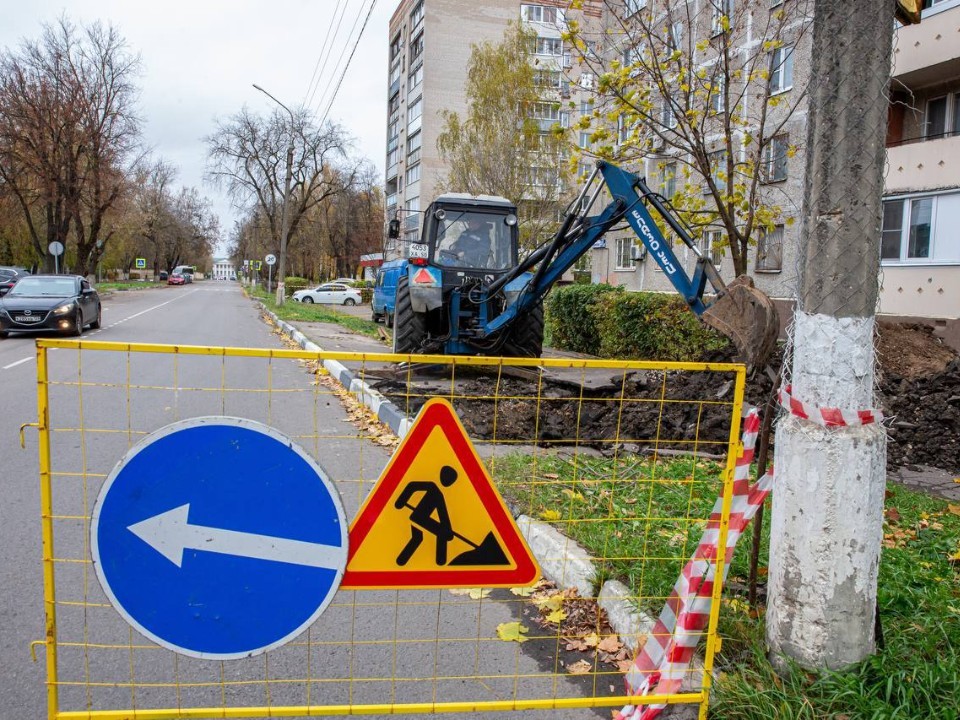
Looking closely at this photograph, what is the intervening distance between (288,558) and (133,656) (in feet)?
4.52

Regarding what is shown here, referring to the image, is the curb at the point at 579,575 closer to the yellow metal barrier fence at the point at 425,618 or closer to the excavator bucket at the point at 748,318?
the yellow metal barrier fence at the point at 425,618

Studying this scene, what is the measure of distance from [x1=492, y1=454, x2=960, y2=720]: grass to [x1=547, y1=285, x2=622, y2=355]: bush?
464 inches

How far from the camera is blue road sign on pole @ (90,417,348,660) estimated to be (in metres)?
2.56

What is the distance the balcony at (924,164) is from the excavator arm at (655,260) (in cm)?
957

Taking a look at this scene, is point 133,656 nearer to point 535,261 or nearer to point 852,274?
point 852,274

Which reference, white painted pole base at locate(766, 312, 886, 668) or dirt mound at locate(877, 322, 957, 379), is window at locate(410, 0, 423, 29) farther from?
white painted pole base at locate(766, 312, 886, 668)

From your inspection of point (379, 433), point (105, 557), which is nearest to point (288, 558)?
point (105, 557)

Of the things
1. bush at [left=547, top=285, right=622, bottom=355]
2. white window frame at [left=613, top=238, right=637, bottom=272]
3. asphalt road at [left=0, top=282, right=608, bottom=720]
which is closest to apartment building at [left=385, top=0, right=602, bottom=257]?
white window frame at [left=613, top=238, right=637, bottom=272]

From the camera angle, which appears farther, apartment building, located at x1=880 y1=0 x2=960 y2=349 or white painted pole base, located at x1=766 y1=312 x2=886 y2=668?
apartment building, located at x1=880 y1=0 x2=960 y2=349

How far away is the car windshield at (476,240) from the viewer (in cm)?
1307

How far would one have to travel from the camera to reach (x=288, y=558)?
265cm

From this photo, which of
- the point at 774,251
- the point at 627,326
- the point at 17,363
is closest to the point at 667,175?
the point at 627,326

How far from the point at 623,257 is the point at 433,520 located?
30268 mm

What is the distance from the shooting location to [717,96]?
12.0 meters
